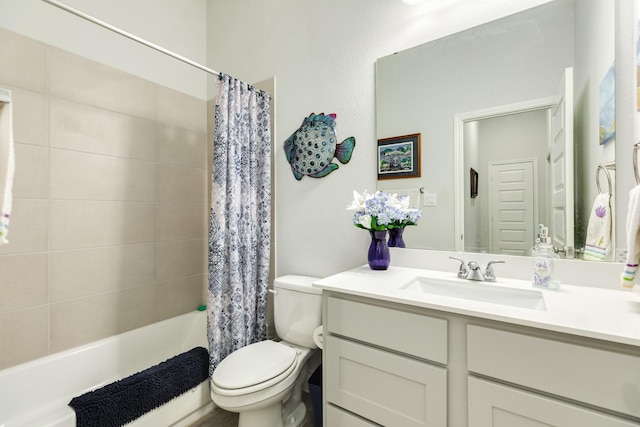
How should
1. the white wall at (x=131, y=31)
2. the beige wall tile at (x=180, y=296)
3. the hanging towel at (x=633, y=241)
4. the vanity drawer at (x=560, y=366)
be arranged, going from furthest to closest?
1. the beige wall tile at (x=180, y=296)
2. the white wall at (x=131, y=31)
3. the hanging towel at (x=633, y=241)
4. the vanity drawer at (x=560, y=366)

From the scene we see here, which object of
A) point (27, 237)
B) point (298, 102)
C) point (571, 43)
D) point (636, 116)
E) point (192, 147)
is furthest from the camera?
point (192, 147)

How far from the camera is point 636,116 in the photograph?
1.01 metres

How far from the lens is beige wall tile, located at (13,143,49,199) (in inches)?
58.8

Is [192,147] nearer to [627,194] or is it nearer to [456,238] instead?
[456,238]

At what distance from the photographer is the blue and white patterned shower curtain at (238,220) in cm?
162

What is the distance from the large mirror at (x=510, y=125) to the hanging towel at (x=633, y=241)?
0.83ft

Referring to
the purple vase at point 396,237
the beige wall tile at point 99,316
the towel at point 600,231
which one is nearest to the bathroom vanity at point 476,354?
the towel at point 600,231

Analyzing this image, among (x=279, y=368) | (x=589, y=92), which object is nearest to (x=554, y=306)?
(x=589, y=92)

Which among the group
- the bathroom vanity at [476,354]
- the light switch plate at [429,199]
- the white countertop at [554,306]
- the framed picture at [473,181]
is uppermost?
the framed picture at [473,181]

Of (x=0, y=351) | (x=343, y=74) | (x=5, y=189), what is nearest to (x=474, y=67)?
(x=343, y=74)

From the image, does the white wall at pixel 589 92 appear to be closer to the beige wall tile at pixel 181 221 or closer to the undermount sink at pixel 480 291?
the undermount sink at pixel 480 291

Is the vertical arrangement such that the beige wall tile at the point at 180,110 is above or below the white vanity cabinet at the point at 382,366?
above

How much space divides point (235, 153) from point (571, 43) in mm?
1654

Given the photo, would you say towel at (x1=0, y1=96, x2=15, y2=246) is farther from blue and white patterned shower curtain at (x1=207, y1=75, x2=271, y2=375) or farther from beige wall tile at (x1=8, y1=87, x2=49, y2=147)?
beige wall tile at (x1=8, y1=87, x2=49, y2=147)
